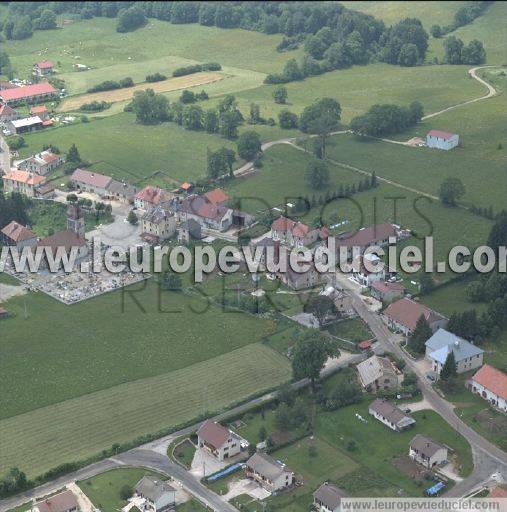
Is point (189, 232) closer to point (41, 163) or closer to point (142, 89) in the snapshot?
point (41, 163)

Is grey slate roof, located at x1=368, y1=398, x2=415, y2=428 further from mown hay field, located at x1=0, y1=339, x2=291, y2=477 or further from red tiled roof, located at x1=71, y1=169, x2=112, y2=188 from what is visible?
red tiled roof, located at x1=71, y1=169, x2=112, y2=188

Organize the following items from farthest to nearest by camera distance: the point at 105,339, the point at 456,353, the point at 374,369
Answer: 1. the point at 105,339
2. the point at 456,353
3. the point at 374,369

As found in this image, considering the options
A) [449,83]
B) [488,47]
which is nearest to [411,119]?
[449,83]

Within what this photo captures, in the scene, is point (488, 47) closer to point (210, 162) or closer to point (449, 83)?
point (449, 83)

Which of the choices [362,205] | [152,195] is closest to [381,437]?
[362,205]

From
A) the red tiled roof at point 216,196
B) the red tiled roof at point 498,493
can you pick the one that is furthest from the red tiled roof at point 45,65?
the red tiled roof at point 498,493

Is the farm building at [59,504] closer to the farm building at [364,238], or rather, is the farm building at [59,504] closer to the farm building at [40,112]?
the farm building at [364,238]
